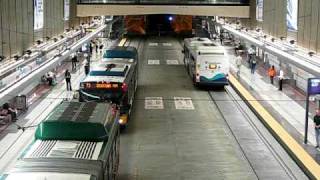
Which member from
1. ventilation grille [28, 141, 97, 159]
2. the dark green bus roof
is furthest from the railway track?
ventilation grille [28, 141, 97, 159]

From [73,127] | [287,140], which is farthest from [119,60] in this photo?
[73,127]

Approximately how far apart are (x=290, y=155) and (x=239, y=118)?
23.0 ft

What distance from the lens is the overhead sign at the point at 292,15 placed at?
3456 centimetres

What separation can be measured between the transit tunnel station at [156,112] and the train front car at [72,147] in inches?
0.9

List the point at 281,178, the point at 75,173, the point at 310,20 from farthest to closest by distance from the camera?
the point at 310,20 < the point at 281,178 < the point at 75,173

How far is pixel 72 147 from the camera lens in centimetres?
1194

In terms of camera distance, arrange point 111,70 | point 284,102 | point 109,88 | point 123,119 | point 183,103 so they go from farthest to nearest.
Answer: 1. point 183,103
2. point 284,102
3. point 111,70
4. point 123,119
5. point 109,88

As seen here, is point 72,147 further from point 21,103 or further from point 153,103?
point 153,103

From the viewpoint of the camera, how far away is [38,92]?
3331 centimetres

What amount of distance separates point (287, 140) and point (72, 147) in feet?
39.6

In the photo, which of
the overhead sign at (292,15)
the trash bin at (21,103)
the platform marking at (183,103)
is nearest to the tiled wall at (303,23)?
the overhead sign at (292,15)

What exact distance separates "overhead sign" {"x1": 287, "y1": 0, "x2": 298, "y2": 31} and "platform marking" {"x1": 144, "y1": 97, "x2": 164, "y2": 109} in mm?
9318

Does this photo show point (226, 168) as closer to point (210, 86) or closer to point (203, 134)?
point (203, 134)

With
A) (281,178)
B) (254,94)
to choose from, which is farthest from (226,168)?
(254,94)
